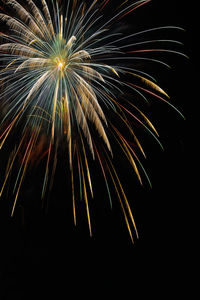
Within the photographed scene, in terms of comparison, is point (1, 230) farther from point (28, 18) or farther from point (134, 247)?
point (28, 18)

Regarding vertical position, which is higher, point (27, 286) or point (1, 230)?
point (1, 230)

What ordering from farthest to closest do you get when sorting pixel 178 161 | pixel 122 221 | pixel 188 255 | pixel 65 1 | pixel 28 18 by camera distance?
pixel 122 221 → pixel 188 255 → pixel 178 161 → pixel 65 1 → pixel 28 18

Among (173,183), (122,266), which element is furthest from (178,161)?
(122,266)

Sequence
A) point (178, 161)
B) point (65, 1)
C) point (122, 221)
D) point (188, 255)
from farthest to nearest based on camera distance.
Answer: point (122, 221) → point (188, 255) → point (178, 161) → point (65, 1)

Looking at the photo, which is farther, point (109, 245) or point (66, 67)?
point (109, 245)

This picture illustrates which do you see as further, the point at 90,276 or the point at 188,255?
the point at 90,276

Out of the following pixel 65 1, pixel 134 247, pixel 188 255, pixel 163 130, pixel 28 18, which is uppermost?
pixel 65 1

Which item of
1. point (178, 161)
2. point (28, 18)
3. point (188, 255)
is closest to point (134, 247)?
point (188, 255)

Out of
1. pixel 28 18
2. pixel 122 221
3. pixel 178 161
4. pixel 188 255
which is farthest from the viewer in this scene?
pixel 122 221

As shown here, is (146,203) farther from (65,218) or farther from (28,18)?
(28,18)
